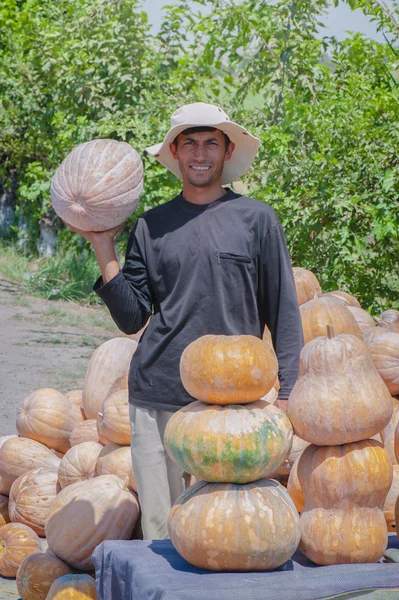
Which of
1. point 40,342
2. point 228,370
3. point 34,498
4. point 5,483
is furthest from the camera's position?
point 40,342

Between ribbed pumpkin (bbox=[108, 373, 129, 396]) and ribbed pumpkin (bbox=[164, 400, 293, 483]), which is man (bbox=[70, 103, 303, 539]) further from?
ribbed pumpkin (bbox=[108, 373, 129, 396])

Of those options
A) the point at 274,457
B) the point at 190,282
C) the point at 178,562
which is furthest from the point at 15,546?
the point at 274,457

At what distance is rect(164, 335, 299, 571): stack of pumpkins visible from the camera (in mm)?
2982

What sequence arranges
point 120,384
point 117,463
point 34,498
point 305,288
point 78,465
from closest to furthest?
point 117,463
point 78,465
point 34,498
point 120,384
point 305,288

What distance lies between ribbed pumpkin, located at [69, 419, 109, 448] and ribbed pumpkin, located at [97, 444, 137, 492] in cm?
38

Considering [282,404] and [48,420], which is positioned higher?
[282,404]

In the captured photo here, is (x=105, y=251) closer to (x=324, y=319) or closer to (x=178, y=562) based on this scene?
(x=178, y=562)

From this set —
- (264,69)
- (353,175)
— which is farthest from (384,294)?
(264,69)

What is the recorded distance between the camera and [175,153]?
12.3ft

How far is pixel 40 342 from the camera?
10.7 metres

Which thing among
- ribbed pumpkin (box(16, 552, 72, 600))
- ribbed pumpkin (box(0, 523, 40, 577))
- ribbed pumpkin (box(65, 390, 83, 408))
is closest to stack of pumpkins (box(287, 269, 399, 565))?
ribbed pumpkin (box(16, 552, 72, 600))

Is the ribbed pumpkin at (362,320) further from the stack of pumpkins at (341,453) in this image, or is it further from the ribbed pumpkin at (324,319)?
the stack of pumpkins at (341,453)

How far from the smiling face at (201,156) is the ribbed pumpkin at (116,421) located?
1.64 metres

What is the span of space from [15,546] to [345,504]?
230 cm
